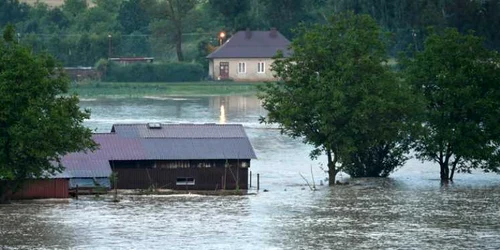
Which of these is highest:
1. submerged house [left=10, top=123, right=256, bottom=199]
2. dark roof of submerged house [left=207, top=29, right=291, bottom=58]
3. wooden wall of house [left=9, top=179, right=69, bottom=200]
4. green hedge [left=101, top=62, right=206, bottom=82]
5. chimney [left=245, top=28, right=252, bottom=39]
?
chimney [left=245, top=28, right=252, bottom=39]

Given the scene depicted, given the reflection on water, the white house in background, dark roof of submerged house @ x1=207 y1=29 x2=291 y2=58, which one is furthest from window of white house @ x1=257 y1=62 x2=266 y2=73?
the reflection on water

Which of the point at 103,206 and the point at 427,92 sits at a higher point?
the point at 427,92

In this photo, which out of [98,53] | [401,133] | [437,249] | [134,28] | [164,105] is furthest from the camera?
[134,28]

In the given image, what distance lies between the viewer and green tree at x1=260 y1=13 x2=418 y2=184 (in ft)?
237

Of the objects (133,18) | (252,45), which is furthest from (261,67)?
(133,18)

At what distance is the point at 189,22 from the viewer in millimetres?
150875

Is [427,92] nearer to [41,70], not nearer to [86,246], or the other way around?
[41,70]

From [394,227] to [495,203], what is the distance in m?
9.07

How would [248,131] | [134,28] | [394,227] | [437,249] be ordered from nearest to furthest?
[437,249] → [394,227] → [248,131] → [134,28]

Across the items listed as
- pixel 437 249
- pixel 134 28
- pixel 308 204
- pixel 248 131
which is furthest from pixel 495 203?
pixel 134 28

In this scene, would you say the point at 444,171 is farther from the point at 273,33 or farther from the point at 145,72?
the point at 273,33

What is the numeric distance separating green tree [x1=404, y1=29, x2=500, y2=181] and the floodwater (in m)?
1.49

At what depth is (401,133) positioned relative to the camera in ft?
241

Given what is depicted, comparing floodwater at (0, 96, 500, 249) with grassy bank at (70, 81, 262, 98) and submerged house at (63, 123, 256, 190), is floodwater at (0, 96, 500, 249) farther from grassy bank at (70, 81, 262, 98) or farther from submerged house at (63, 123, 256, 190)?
grassy bank at (70, 81, 262, 98)
